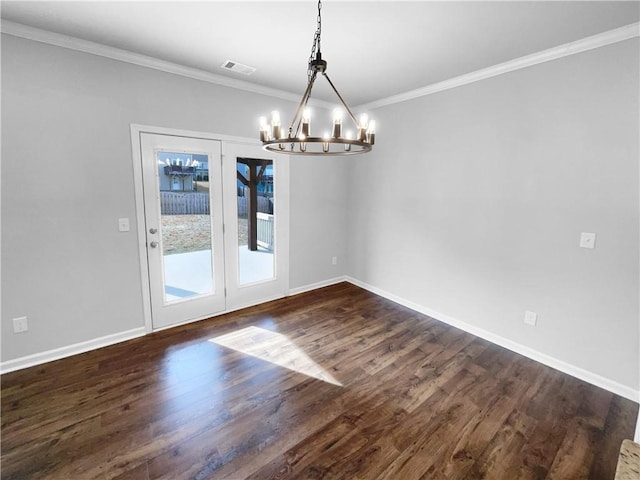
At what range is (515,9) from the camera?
1.96 metres

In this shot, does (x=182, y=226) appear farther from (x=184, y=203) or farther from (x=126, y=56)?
(x=126, y=56)

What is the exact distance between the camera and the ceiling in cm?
197

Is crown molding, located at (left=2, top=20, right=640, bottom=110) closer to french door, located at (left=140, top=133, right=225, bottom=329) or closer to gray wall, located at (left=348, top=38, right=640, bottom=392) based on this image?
gray wall, located at (left=348, top=38, right=640, bottom=392)

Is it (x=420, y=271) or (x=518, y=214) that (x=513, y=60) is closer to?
(x=518, y=214)

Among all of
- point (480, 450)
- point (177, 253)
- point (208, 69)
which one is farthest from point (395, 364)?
point (208, 69)

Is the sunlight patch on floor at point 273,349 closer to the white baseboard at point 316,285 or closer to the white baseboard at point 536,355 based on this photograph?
the white baseboard at point 316,285

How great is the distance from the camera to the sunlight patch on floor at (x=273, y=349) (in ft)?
8.47

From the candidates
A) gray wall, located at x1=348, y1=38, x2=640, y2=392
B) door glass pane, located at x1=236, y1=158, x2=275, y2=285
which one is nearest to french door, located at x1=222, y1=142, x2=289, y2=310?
door glass pane, located at x1=236, y1=158, x2=275, y2=285

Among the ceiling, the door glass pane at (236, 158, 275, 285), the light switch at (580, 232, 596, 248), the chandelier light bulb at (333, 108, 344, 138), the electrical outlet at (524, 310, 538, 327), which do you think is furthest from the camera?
the door glass pane at (236, 158, 275, 285)

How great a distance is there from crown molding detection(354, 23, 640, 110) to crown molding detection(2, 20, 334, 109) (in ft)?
5.36

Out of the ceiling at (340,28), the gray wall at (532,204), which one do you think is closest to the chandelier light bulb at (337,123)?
the ceiling at (340,28)

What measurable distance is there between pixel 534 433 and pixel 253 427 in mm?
1831

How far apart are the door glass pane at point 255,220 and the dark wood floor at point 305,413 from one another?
1.06 meters

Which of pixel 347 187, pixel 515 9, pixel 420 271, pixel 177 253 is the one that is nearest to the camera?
pixel 515 9
